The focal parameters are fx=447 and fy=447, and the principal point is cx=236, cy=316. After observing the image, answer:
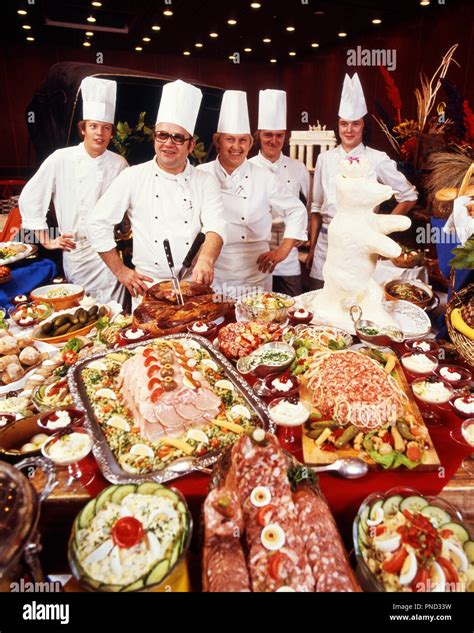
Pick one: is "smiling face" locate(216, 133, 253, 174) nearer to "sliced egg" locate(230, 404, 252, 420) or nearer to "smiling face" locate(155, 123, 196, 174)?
"smiling face" locate(155, 123, 196, 174)

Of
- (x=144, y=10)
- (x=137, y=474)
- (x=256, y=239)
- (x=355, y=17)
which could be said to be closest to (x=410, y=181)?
(x=256, y=239)

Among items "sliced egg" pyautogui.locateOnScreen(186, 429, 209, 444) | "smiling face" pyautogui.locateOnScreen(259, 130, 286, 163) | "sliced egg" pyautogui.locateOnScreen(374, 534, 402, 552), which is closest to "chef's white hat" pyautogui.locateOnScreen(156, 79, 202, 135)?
"smiling face" pyautogui.locateOnScreen(259, 130, 286, 163)

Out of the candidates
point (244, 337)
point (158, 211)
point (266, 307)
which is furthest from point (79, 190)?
point (244, 337)

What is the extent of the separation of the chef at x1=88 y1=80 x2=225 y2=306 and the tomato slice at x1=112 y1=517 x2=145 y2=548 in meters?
2.15

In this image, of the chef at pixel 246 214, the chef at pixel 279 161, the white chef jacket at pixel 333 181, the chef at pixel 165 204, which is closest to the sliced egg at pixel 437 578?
the chef at pixel 165 204

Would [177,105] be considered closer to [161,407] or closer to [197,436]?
[161,407]

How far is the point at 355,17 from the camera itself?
877cm

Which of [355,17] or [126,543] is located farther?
[355,17]

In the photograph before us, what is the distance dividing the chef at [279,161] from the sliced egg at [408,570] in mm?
3640

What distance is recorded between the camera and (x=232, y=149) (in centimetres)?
414

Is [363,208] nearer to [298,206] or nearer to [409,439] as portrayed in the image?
[409,439]

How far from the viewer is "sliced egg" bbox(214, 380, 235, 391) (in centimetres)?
202

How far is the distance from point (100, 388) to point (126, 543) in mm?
894

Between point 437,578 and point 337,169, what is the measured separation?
429 cm
